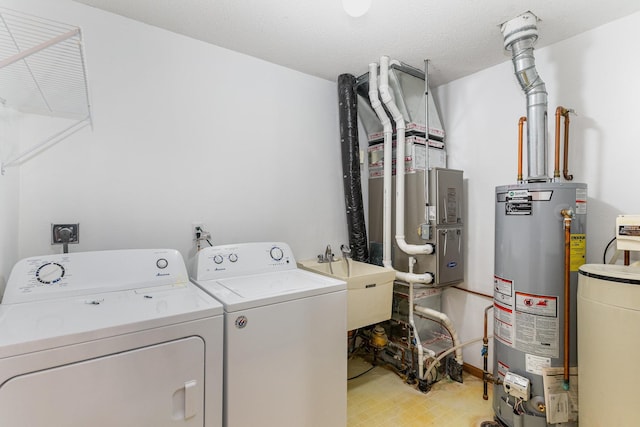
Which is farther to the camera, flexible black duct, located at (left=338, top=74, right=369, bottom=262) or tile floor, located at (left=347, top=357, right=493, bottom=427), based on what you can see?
flexible black duct, located at (left=338, top=74, right=369, bottom=262)

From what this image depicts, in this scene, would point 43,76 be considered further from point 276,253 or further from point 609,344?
point 609,344

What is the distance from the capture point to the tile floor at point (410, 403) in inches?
78.6

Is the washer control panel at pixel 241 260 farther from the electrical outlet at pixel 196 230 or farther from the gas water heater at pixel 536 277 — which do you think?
the gas water heater at pixel 536 277

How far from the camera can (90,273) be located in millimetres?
1527

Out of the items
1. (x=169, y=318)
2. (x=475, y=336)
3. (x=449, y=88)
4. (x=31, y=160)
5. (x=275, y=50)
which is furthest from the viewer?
(x=449, y=88)

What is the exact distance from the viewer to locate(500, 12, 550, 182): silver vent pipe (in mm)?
1825

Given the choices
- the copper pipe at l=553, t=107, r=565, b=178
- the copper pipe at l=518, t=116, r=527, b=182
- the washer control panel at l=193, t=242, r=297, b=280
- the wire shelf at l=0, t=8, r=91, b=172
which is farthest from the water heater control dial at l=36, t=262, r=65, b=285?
the copper pipe at l=553, t=107, r=565, b=178

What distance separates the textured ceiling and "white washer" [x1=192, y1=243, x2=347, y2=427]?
138cm

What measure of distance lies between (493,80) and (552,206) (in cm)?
124

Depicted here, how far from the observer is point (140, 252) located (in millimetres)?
1683

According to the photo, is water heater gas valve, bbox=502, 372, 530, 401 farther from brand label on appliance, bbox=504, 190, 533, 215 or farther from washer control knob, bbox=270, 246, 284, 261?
washer control knob, bbox=270, 246, 284, 261

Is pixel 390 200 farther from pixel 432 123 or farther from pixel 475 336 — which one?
pixel 475 336

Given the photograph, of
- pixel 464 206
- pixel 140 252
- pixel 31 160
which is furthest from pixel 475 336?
pixel 31 160

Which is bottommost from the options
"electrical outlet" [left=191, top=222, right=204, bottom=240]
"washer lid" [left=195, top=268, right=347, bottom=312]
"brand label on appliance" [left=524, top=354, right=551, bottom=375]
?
"brand label on appliance" [left=524, top=354, right=551, bottom=375]
